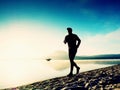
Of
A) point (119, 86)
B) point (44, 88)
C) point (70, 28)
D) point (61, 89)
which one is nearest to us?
point (119, 86)

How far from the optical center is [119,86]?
7.83 m

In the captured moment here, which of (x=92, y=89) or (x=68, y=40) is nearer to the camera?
(x=92, y=89)

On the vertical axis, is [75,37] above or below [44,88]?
above

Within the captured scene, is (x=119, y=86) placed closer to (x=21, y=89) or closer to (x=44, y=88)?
(x=44, y=88)

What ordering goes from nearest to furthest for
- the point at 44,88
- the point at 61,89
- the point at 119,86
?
the point at 119,86, the point at 61,89, the point at 44,88

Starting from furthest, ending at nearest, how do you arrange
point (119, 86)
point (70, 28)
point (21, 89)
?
point (70, 28) < point (21, 89) < point (119, 86)

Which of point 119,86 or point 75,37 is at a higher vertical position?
point 75,37

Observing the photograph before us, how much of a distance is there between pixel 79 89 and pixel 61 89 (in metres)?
0.81

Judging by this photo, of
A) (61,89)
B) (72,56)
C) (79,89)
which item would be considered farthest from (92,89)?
(72,56)

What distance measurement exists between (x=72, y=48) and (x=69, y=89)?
457cm

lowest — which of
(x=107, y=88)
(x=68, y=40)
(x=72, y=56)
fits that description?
(x=107, y=88)

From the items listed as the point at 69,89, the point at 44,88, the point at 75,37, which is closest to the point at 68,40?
the point at 75,37

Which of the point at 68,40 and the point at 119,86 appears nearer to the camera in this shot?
the point at 119,86

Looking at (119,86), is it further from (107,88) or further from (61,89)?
(61,89)
